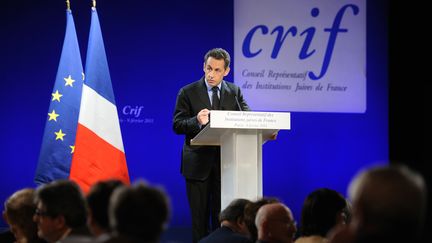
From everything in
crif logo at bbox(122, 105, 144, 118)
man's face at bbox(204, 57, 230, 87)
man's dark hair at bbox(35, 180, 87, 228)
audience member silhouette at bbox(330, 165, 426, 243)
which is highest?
man's face at bbox(204, 57, 230, 87)

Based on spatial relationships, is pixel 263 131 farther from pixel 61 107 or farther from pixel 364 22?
pixel 364 22

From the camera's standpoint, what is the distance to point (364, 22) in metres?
7.28

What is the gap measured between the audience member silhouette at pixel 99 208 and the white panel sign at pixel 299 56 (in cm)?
463

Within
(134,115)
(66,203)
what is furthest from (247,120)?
(134,115)

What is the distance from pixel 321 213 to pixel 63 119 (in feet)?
8.79

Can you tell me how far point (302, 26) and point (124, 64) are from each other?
71.2 inches

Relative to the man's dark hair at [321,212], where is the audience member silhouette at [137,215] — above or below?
above

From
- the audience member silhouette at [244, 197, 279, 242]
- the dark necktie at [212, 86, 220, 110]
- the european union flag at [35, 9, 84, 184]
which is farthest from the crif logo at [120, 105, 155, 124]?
the audience member silhouette at [244, 197, 279, 242]

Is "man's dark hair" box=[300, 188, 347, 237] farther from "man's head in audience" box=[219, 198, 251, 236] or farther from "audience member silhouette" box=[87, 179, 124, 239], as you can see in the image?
"audience member silhouette" box=[87, 179, 124, 239]

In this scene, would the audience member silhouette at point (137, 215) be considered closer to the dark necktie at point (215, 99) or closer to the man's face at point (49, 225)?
the man's face at point (49, 225)

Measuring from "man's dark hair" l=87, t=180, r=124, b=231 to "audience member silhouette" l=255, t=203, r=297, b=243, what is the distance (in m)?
1.02

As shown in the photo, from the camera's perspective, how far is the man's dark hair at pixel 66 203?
2537 mm

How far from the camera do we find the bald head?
5.04 feet

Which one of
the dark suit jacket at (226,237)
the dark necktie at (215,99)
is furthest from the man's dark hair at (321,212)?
the dark necktie at (215,99)
